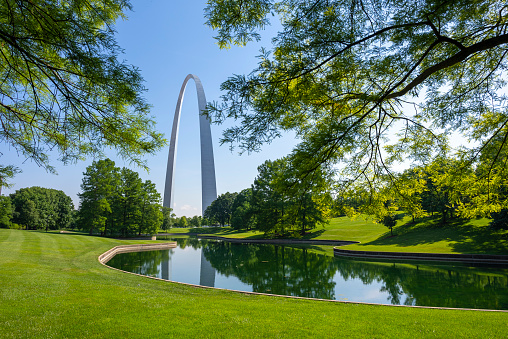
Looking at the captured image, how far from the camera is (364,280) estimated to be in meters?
10.8

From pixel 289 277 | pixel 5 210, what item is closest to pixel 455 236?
pixel 289 277

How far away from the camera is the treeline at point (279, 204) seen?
4379 mm

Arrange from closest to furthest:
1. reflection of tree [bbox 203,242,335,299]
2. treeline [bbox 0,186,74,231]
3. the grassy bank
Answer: reflection of tree [bbox 203,242,335,299]
the grassy bank
treeline [bbox 0,186,74,231]

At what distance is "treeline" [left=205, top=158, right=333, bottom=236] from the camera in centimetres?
438

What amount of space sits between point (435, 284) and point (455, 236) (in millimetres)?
13383

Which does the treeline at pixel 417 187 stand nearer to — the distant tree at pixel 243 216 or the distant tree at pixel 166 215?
the distant tree at pixel 243 216

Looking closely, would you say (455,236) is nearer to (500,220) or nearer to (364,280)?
(500,220)

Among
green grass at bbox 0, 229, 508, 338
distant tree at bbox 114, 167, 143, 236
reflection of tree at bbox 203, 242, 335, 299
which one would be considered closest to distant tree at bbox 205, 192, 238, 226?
distant tree at bbox 114, 167, 143, 236

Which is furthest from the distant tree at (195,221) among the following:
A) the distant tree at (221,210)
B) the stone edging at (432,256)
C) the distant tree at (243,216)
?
the stone edging at (432,256)

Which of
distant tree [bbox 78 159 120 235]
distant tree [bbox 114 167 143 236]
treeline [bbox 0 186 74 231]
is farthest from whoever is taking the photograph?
treeline [bbox 0 186 74 231]

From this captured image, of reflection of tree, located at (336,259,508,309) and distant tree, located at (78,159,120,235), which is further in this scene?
distant tree, located at (78,159,120,235)

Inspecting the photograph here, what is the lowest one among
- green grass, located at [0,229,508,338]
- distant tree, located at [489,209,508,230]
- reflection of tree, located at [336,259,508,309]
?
reflection of tree, located at [336,259,508,309]

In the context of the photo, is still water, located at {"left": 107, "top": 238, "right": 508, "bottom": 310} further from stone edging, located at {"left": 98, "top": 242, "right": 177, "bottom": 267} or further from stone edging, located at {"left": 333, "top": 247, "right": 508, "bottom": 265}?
stone edging, located at {"left": 98, "top": 242, "right": 177, "bottom": 267}

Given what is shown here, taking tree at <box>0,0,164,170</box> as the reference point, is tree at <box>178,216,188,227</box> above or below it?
above
